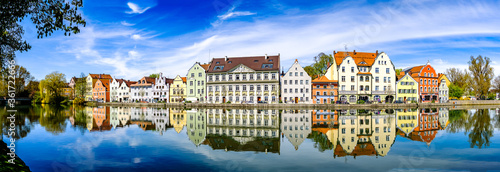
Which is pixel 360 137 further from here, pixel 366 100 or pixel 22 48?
pixel 366 100

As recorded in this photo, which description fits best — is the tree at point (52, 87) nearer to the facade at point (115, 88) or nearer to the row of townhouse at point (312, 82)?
the facade at point (115, 88)

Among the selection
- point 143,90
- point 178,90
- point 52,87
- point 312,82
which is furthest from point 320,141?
point 52,87

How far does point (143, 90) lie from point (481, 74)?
89680 mm

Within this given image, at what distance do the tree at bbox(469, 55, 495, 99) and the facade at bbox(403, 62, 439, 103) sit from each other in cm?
1524

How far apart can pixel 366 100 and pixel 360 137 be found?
1836 inches

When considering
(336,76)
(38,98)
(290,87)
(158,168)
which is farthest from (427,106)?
(38,98)

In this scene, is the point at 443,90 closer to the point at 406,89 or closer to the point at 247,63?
the point at 406,89

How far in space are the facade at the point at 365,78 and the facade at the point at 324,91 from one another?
1881mm

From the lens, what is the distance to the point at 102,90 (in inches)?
3538

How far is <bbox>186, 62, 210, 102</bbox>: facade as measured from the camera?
224ft

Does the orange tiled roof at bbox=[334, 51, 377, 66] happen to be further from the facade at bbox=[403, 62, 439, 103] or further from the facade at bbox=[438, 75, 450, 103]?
the facade at bbox=[438, 75, 450, 103]

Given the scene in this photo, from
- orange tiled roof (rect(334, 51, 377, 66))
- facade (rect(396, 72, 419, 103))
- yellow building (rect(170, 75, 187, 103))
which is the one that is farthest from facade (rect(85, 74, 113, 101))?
facade (rect(396, 72, 419, 103))

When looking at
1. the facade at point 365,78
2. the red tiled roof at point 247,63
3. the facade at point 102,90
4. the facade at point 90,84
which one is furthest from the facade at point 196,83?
the facade at point 90,84

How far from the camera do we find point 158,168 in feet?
39.6
